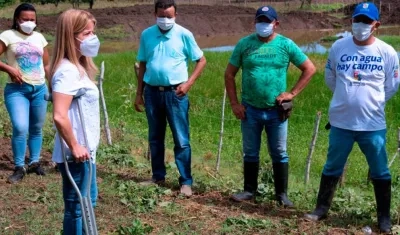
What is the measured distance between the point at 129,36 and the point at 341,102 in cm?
3144

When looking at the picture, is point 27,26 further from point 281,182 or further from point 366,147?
point 366,147

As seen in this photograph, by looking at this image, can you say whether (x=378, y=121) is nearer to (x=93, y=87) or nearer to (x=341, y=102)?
(x=341, y=102)

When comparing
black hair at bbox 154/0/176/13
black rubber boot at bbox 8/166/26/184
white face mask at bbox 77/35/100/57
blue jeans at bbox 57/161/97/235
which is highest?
black hair at bbox 154/0/176/13

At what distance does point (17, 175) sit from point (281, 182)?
8.44 feet

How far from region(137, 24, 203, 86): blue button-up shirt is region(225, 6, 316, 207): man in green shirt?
0.44 metres

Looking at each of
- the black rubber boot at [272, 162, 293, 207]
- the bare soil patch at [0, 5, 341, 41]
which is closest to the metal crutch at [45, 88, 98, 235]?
the black rubber boot at [272, 162, 293, 207]

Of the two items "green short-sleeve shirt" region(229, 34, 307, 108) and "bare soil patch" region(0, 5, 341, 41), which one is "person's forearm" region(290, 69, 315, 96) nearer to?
"green short-sleeve shirt" region(229, 34, 307, 108)

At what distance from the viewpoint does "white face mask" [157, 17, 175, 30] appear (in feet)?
19.3

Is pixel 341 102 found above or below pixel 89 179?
above

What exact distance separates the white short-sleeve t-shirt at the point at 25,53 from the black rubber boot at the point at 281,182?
7.92 feet

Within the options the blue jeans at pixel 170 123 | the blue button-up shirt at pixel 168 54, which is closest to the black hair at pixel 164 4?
the blue button-up shirt at pixel 168 54

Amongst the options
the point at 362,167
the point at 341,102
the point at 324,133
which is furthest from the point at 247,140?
the point at 324,133

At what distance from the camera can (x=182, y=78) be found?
5.98 meters

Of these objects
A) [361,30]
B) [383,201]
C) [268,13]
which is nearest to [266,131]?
[268,13]
